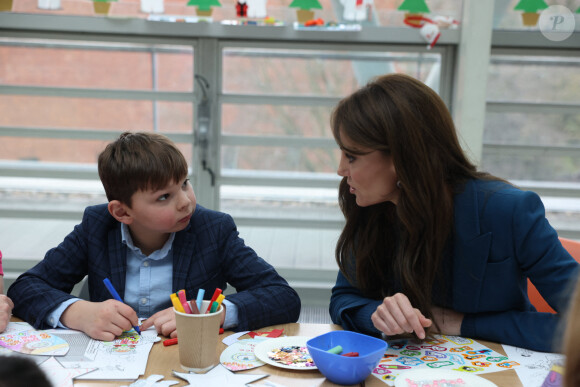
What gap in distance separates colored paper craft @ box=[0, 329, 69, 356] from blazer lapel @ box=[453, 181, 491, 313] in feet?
2.98

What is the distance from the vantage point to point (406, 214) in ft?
4.63

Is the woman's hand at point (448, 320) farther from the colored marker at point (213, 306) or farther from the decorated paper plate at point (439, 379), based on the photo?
the colored marker at point (213, 306)

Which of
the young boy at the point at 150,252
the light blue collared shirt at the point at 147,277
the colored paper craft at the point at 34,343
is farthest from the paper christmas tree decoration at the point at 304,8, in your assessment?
the colored paper craft at the point at 34,343

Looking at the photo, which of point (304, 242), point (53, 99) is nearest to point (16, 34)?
point (53, 99)

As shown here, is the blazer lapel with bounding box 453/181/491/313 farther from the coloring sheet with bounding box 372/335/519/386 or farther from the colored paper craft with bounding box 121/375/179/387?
the colored paper craft with bounding box 121/375/179/387

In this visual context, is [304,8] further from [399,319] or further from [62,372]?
[62,372]

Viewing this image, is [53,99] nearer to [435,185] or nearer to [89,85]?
[89,85]

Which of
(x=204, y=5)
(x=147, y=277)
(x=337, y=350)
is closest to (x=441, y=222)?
(x=337, y=350)

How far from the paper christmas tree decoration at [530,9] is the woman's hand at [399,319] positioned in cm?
271

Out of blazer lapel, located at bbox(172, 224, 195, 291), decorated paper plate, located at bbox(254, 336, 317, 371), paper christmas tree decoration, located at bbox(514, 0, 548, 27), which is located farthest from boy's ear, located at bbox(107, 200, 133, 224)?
paper christmas tree decoration, located at bbox(514, 0, 548, 27)

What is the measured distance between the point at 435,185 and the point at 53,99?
2918mm

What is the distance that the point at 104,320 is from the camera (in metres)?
1.29

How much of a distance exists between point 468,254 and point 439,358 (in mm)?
302

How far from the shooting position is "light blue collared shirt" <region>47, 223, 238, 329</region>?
1578 millimetres
